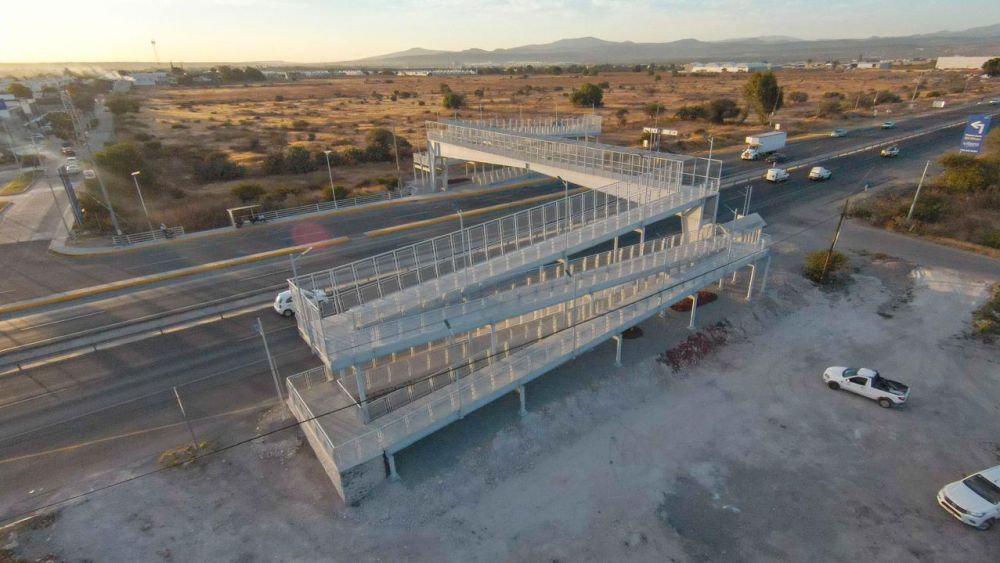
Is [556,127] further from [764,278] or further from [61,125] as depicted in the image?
[61,125]

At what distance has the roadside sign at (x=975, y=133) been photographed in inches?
1577

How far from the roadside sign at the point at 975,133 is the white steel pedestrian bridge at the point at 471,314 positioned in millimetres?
28590

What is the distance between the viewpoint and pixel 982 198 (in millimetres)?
43625

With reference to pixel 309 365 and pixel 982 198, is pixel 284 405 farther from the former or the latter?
pixel 982 198

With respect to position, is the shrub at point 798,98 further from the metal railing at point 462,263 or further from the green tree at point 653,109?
the metal railing at point 462,263

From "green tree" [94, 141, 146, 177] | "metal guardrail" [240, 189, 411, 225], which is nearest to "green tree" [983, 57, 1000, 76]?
"metal guardrail" [240, 189, 411, 225]

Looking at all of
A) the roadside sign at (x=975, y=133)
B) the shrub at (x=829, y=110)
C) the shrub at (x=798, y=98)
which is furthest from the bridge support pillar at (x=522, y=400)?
the shrub at (x=798, y=98)

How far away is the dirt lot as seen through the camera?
590 inches

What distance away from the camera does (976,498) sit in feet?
51.3

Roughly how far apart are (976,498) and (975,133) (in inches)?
1584

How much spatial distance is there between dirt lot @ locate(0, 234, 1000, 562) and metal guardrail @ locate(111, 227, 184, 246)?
30566 millimetres

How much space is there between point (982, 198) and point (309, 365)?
189 feet

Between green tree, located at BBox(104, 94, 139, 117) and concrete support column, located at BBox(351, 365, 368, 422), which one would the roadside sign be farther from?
green tree, located at BBox(104, 94, 139, 117)

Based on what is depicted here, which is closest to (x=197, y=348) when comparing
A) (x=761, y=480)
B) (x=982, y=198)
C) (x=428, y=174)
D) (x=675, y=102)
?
(x=761, y=480)
